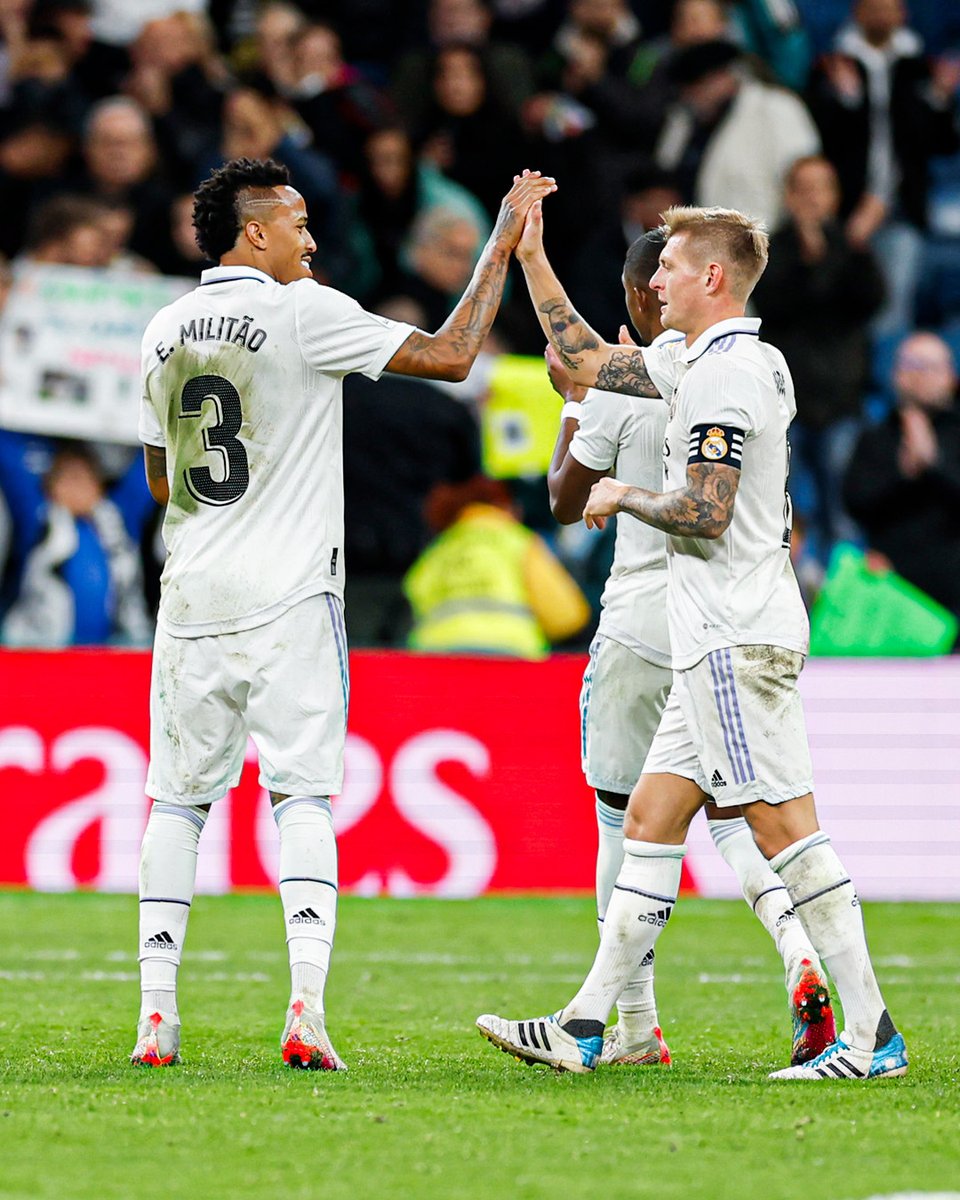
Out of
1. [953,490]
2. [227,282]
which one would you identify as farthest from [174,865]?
[953,490]

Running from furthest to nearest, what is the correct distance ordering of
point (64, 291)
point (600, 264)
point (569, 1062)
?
1. point (600, 264)
2. point (64, 291)
3. point (569, 1062)

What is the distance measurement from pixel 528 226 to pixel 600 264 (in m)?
7.14

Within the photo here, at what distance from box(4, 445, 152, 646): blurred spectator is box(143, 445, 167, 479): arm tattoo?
5.65m

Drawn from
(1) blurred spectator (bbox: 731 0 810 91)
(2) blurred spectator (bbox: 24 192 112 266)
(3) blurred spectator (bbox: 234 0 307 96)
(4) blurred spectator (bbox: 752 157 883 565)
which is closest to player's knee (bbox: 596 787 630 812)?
(2) blurred spectator (bbox: 24 192 112 266)

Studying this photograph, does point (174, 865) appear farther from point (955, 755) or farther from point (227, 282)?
point (955, 755)

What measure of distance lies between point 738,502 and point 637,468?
71cm

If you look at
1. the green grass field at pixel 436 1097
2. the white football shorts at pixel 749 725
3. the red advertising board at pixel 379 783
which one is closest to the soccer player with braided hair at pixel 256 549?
the green grass field at pixel 436 1097

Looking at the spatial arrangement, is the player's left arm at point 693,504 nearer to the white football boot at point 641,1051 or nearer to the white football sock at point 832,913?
the white football sock at point 832,913

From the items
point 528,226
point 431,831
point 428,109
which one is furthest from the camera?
point 428,109

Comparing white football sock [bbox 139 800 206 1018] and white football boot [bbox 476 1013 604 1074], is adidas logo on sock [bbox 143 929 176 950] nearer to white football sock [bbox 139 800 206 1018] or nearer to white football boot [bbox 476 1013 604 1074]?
white football sock [bbox 139 800 206 1018]

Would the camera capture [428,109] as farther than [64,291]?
Yes

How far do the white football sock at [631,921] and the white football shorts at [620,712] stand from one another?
543mm

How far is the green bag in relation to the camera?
1121 cm

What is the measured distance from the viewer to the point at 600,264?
1292 cm
